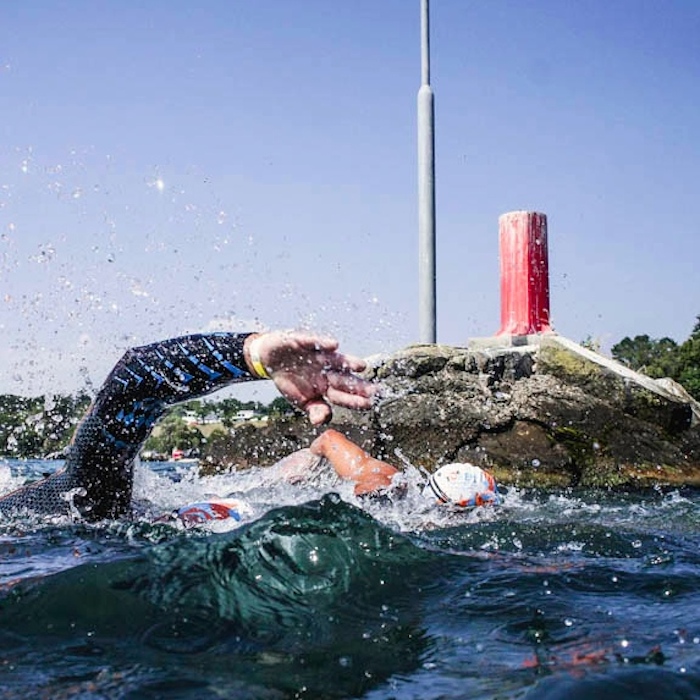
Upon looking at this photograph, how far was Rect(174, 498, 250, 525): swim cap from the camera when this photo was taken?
5.27 meters

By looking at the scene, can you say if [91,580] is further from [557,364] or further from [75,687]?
[557,364]

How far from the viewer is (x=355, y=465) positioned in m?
7.77

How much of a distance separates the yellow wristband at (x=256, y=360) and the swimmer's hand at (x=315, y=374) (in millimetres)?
52

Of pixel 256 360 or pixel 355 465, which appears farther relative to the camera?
pixel 355 465

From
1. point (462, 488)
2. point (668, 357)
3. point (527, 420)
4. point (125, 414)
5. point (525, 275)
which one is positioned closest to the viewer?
point (125, 414)

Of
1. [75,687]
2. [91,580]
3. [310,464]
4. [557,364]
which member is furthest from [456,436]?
[75,687]

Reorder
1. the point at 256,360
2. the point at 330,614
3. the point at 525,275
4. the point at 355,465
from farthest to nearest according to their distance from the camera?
the point at 525,275 → the point at 355,465 → the point at 256,360 → the point at 330,614

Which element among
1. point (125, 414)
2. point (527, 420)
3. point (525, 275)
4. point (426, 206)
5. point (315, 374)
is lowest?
point (527, 420)

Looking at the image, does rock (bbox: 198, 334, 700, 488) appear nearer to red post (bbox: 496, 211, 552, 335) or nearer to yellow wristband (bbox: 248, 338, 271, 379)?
red post (bbox: 496, 211, 552, 335)

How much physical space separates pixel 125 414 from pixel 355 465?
11.9 ft

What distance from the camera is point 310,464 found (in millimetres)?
8430

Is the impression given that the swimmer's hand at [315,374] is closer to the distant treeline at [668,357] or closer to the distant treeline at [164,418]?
the distant treeline at [164,418]

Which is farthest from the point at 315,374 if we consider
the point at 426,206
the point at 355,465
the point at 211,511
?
the point at 426,206

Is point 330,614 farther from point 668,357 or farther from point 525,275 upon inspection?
point 668,357
